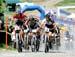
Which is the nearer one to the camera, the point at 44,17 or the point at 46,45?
the point at 46,45

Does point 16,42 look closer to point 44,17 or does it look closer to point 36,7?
point 44,17

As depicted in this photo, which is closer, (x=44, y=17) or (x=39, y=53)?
(x=39, y=53)

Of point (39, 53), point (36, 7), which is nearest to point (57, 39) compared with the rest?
point (39, 53)

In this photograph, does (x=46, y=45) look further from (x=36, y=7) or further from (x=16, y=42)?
(x=36, y=7)

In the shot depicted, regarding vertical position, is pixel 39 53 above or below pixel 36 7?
below

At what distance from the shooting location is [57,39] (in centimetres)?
1680

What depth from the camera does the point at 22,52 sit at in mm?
16047

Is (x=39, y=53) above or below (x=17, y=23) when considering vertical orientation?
below

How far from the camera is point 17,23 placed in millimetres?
16484

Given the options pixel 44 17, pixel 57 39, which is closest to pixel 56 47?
pixel 57 39

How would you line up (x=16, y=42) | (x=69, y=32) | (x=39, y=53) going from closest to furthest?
(x=39, y=53) → (x=16, y=42) → (x=69, y=32)

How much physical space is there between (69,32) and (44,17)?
148 cm

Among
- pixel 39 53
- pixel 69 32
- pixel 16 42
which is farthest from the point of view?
pixel 69 32

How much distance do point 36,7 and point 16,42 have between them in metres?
2.83
